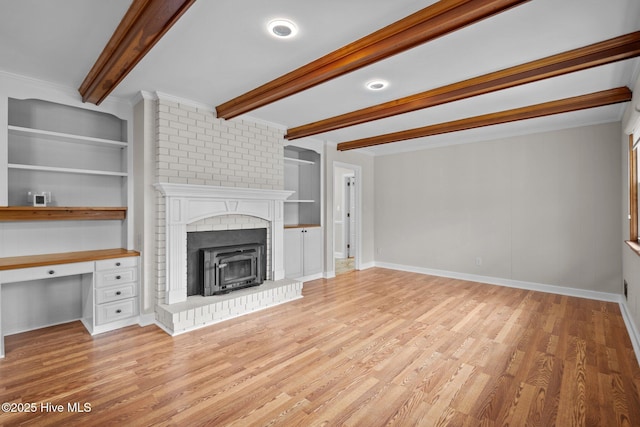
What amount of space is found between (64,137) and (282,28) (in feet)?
9.01

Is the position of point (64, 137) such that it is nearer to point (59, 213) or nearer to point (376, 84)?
point (59, 213)

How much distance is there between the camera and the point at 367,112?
154 inches

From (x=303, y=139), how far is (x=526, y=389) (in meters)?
4.31

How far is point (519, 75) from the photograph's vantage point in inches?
108

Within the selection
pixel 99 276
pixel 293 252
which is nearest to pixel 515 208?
pixel 293 252

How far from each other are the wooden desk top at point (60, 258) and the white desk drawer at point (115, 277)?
17 cm

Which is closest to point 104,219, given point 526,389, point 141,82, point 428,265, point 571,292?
point 141,82

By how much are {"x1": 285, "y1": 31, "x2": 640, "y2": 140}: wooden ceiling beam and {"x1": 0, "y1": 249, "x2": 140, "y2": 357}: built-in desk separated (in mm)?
3211

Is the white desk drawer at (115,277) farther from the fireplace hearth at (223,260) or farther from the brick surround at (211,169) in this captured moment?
the fireplace hearth at (223,260)

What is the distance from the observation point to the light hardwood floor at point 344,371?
1960 millimetres

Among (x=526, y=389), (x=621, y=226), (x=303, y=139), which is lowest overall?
(x=526, y=389)

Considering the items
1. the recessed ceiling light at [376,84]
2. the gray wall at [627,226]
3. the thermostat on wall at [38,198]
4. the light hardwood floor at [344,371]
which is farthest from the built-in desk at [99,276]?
the gray wall at [627,226]

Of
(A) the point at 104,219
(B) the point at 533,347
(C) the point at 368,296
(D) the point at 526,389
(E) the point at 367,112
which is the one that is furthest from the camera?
(C) the point at 368,296

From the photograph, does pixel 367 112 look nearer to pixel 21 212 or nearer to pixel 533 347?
pixel 533 347
